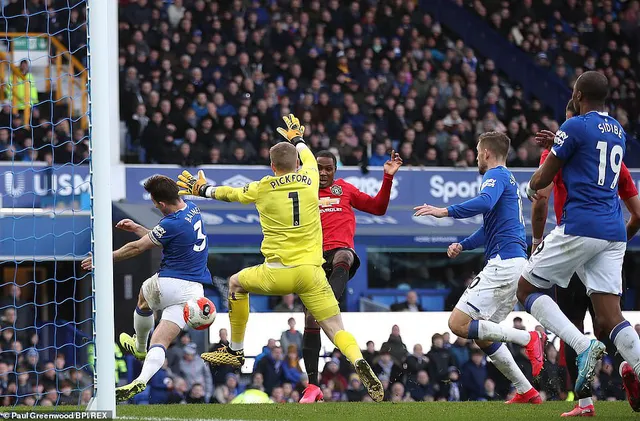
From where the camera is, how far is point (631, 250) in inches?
763

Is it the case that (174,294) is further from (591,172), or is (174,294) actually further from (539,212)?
(591,172)

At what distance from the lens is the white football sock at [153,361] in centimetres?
835

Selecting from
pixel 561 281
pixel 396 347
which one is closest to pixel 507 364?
pixel 561 281

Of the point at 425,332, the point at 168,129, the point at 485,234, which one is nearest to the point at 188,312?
the point at 485,234

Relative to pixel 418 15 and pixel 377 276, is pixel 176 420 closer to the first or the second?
pixel 377 276

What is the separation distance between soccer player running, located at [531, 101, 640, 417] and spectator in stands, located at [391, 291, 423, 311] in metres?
7.75

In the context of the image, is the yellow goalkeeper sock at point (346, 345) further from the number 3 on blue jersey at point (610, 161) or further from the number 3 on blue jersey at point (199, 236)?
the number 3 on blue jersey at point (610, 161)

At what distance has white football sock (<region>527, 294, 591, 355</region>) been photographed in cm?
725

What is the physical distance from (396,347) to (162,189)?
6699mm

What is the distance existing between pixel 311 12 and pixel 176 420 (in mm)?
15369

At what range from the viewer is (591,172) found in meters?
7.16

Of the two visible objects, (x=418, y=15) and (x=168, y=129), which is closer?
(x=168, y=129)

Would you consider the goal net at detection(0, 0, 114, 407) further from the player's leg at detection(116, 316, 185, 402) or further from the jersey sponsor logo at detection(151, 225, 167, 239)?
the jersey sponsor logo at detection(151, 225, 167, 239)

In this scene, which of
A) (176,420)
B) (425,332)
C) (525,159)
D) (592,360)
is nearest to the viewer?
(592,360)
